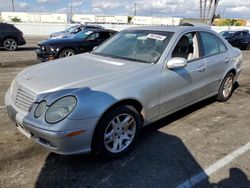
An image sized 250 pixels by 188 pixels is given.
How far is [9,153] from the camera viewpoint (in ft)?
A: 12.8

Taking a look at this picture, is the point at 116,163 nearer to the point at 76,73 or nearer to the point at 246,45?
the point at 76,73

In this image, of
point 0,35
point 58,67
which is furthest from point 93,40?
point 58,67

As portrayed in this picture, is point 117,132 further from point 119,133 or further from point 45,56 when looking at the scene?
point 45,56

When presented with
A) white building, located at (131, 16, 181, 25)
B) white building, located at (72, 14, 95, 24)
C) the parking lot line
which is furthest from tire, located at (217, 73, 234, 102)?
white building, located at (72, 14, 95, 24)

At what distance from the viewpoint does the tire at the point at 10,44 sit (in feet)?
53.5

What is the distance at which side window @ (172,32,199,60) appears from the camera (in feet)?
15.5

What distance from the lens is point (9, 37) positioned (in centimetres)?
1638

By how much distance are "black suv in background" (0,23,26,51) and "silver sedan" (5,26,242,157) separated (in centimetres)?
1261

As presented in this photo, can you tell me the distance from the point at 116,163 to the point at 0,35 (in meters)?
14.5

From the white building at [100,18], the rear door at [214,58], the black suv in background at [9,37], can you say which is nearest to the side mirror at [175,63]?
the rear door at [214,58]

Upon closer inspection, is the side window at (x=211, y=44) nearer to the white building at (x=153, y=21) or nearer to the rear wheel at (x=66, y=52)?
the rear wheel at (x=66, y=52)

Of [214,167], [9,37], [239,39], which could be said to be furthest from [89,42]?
[239,39]

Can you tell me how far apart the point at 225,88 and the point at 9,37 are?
13.5 meters

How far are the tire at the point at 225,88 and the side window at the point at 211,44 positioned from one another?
2.10ft
